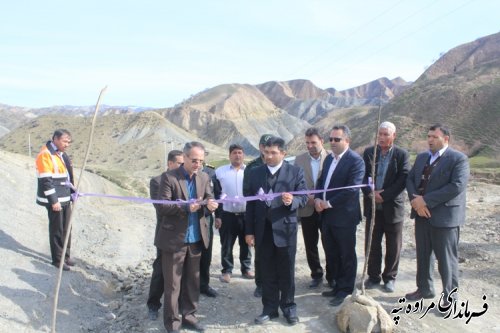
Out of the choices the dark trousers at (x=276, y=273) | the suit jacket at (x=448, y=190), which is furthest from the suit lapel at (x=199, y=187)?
the suit jacket at (x=448, y=190)

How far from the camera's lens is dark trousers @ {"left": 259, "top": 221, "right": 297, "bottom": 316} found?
4645 mm

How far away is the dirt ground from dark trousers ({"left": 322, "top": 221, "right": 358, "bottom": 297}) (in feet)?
1.10

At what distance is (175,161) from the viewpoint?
18.1 ft

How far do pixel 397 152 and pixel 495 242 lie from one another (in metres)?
4.07

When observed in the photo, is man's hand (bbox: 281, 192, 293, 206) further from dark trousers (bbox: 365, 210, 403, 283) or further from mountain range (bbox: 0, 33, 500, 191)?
mountain range (bbox: 0, 33, 500, 191)

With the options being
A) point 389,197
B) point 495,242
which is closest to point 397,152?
point 389,197

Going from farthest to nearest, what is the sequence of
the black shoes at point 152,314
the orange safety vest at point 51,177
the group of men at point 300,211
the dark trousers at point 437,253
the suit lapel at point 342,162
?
1. the orange safety vest at point 51,177
2. the suit lapel at point 342,162
3. the black shoes at point 152,314
4. the dark trousers at point 437,253
5. the group of men at point 300,211

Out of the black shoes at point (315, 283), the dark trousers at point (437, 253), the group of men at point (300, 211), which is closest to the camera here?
the group of men at point (300, 211)

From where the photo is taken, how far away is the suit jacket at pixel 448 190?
463 cm

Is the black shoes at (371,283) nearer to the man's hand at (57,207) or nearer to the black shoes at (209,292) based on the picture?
the black shoes at (209,292)

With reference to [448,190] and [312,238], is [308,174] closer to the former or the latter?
[312,238]

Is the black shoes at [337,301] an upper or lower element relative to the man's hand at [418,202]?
lower

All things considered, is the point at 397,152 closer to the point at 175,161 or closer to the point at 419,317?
the point at 419,317

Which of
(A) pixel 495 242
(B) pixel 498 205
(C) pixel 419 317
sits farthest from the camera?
(B) pixel 498 205
